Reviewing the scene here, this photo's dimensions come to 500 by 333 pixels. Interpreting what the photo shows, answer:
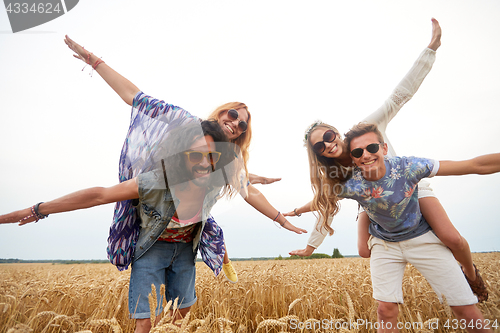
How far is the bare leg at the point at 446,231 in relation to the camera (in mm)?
2518

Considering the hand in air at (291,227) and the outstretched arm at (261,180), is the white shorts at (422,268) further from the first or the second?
the outstretched arm at (261,180)

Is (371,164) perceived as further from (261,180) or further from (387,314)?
(261,180)

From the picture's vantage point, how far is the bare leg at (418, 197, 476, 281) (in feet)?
8.26

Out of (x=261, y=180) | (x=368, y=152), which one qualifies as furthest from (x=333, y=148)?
(x=261, y=180)

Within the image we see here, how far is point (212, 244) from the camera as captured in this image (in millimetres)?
2828

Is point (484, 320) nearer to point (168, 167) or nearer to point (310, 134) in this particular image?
point (310, 134)

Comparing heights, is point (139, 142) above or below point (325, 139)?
below

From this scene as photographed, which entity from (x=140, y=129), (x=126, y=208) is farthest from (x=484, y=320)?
(x=140, y=129)

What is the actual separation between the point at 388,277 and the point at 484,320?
0.78m

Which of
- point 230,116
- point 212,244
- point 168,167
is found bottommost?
point 212,244

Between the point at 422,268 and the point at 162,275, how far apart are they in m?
2.52

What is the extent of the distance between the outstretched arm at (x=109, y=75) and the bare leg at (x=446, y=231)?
3.26 meters

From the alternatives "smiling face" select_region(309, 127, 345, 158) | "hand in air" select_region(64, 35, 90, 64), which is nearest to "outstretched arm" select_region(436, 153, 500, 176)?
"smiling face" select_region(309, 127, 345, 158)

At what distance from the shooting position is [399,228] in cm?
268
